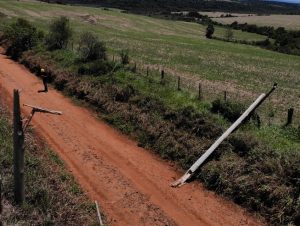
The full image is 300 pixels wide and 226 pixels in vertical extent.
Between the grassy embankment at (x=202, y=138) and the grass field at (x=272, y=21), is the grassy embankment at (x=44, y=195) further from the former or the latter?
the grass field at (x=272, y=21)

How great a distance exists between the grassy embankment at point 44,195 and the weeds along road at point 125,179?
58 cm

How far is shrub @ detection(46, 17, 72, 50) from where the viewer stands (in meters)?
37.1

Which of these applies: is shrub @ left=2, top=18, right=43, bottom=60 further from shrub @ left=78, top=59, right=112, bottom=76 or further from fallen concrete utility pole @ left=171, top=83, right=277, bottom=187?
fallen concrete utility pole @ left=171, top=83, right=277, bottom=187

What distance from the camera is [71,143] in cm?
1919

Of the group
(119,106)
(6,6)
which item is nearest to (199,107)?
(119,106)

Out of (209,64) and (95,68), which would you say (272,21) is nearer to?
(209,64)

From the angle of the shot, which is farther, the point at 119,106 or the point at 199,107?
the point at 119,106

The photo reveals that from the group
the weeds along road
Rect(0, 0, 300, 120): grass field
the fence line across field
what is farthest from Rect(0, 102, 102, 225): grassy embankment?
Rect(0, 0, 300, 120): grass field

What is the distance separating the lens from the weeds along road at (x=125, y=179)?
13805 millimetres

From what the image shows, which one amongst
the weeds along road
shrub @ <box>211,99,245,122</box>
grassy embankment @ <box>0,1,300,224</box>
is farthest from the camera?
shrub @ <box>211,99,245,122</box>

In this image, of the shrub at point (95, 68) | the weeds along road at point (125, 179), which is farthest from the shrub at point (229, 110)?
the shrub at point (95, 68)

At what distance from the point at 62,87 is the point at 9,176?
1548 centimetres

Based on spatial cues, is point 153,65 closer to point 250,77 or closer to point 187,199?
point 250,77

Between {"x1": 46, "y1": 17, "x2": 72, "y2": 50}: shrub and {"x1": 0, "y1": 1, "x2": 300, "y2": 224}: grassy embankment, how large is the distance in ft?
27.1
